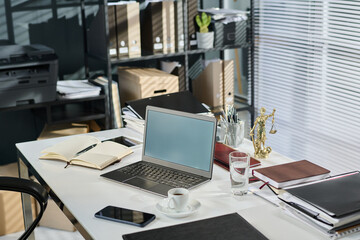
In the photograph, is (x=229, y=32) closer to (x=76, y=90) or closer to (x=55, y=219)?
(x=76, y=90)

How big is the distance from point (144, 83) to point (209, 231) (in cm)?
196

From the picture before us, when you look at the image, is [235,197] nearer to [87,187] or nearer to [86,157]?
[87,187]

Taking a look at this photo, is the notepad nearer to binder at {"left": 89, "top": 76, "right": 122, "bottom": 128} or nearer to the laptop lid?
the laptop lid

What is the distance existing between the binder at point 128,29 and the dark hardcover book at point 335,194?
6.44 ft

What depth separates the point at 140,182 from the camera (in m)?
1.91

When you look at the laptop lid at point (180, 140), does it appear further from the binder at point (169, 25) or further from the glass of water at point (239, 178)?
the binder at point (169, 25)

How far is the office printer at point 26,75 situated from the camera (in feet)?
9.52

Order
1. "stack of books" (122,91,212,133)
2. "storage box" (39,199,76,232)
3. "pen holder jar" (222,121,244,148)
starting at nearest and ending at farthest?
"pen holder jar" (222,121,244,148)
"stack of books" (122,91,212,133)
"storage box" (39,199,76,232)

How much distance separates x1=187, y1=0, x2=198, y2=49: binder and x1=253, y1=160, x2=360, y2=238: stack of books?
1.87m

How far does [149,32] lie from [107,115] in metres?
0.66

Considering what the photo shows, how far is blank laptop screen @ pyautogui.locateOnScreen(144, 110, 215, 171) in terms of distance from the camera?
76.2 inches

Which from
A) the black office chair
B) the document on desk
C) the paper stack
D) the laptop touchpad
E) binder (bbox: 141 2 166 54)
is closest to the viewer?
the document on desk

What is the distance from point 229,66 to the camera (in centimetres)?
372

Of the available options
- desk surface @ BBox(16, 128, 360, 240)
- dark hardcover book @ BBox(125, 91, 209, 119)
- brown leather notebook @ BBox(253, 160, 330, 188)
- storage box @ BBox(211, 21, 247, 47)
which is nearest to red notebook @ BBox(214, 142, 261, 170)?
desk surface @ BBox(16, 128, 360, 240)
